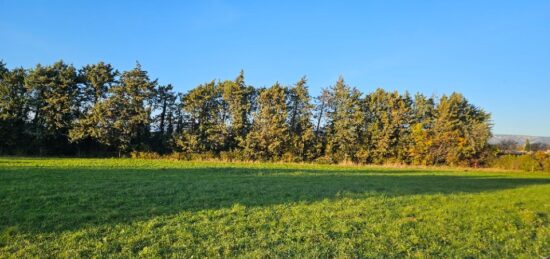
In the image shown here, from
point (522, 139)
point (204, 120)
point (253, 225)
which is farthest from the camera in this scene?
point (522, 139)

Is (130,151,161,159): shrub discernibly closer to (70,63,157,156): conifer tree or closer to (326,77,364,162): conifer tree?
(70,63,157,156): conifer tree

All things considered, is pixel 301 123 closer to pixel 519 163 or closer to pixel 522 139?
pixel 519 163

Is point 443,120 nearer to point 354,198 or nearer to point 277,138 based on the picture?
point 277,138

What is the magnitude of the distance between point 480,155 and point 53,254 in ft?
151

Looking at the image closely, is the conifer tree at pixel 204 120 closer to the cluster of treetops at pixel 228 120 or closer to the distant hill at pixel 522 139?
the cluster of treetops at pixel 228 120

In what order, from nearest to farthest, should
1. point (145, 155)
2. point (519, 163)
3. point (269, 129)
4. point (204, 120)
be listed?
1. point (145, 155)
2. point (519, 163)
3. point (269, 129)
4. point (204, 120)

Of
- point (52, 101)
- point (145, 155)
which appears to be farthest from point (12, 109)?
point (145, 155)

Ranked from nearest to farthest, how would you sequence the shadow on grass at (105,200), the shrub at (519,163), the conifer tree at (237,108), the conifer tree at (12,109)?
1. the shadow on grass at (105,200)
2. the conifer tree at (12,109)
3. the shrub at (519,163)
4. the conifer tree at (237,108)

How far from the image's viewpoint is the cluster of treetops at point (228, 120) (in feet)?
119

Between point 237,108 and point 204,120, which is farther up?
point 237,108

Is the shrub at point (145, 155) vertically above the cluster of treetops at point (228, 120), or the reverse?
the cluster of treetops at point (228, 120)

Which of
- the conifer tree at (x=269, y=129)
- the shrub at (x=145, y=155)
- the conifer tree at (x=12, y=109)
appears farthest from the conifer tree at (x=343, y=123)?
the conifer tree at (x=12, y=109)

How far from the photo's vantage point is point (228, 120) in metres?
40.3

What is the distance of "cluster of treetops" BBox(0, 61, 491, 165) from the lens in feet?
119
